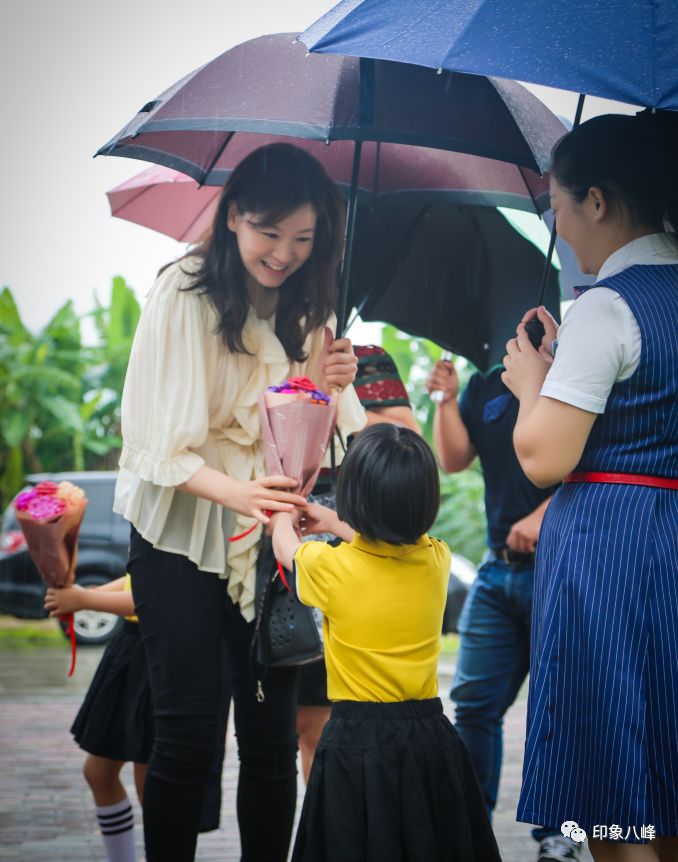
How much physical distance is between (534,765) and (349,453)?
794 mm

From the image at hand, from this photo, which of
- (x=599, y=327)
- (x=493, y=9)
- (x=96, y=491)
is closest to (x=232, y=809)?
(x=599, y=327)

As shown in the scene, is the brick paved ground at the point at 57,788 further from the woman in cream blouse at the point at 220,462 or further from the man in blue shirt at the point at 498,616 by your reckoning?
the woman in cream blouse at the point at 220,462

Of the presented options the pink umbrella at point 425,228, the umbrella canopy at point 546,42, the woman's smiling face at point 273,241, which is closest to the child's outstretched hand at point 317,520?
the woman's smiling face at point 273,241

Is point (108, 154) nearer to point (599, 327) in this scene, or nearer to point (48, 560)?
point (48, 560)

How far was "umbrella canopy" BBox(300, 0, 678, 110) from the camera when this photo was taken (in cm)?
223

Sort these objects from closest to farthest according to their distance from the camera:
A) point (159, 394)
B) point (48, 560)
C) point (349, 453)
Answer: point (349, 453) → point (159, 394) → point (48, 560)

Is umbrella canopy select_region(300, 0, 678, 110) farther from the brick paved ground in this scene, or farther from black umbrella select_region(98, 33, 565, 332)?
the brick paved ground

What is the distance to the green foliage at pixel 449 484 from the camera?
12.9 metres

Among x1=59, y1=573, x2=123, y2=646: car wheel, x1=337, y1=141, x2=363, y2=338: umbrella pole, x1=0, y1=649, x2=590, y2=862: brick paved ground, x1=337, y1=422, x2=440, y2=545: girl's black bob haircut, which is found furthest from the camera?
x1=59, y1=573, x2=123, y2=646: car wheel

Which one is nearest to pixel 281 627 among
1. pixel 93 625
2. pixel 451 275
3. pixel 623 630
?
pixel 623 630

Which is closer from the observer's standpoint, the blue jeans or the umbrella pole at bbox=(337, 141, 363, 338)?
the umbrella pole at bbox=(337, 141, 363, 338)

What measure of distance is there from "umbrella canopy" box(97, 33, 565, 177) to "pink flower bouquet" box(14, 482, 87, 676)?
1.07m

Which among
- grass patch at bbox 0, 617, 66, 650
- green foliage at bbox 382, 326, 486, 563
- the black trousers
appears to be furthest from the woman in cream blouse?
green foliage at bbox 382, 326, 486, 563

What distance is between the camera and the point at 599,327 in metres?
2.31
